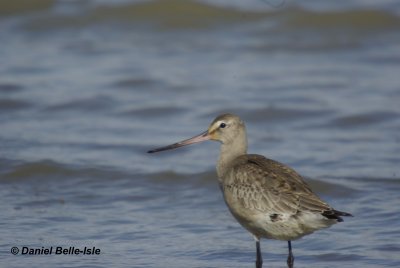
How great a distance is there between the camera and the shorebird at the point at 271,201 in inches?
252

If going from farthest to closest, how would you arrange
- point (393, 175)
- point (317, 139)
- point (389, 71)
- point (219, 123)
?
point (389, 71) < point (317, 139) < point (393, 175) < point (219, 123)

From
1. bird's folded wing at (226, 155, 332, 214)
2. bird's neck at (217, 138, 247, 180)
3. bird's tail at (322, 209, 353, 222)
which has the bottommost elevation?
bird's tail at (322, 209, 353, 222)

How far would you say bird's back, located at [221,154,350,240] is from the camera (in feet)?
21.0

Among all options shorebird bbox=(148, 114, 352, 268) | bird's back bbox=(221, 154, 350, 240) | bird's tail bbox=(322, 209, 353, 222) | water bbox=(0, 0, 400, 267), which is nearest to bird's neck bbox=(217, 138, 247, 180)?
shorebird bbox=(148, 114, 352, 268)

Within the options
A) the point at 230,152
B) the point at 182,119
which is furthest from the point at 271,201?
the point at 182,119

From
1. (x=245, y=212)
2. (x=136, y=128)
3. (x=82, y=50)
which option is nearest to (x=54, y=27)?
(x=82, y=50)

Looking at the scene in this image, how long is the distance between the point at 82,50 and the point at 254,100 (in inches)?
119

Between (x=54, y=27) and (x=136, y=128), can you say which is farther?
(x=54, y=27)

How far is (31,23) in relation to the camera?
1455cm

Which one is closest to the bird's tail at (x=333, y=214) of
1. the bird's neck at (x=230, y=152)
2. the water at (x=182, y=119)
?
the water at (x=182, y=119)

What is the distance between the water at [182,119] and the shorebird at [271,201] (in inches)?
21.4

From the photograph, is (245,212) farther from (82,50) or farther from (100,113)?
(82,50)

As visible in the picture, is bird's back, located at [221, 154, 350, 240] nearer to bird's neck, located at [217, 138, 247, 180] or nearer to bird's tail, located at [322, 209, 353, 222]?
bird's tail, located at [322, 209, 353, 222]

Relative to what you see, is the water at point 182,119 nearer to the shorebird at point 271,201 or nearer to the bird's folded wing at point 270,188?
the shorebird at point 271,201
